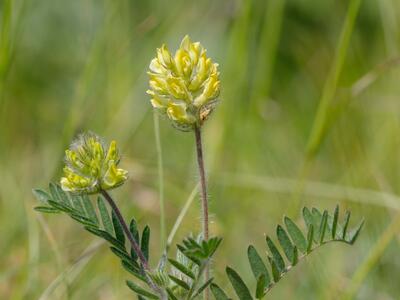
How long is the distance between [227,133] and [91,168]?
1477 mm

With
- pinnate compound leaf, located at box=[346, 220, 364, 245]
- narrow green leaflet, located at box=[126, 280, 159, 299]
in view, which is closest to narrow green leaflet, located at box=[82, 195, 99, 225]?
narrow green leaflet, located at box=[126, 280, 159, 299]

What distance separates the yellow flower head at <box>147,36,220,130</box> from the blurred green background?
655 mm

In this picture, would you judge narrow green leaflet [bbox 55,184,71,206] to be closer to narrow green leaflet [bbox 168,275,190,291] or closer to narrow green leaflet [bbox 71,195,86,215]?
narrow green leaflet [bbox 71,195,86,215]

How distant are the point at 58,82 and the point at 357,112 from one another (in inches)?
55.2

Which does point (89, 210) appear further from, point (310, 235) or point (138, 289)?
point (310, 235)

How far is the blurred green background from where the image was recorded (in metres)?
2.20

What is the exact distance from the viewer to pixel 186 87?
1.31m

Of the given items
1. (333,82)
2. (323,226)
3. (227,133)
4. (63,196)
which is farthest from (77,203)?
(227,133)

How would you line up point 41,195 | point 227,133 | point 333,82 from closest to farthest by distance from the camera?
point 41,195
point 333,82
point 227,133

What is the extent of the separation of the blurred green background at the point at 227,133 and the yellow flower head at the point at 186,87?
655 millimetres

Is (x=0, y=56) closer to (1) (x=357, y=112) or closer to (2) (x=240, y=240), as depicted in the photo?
(2) (x=240, y=240)

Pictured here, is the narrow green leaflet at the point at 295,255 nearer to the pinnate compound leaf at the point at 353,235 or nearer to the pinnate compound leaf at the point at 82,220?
the pinnate compound leaf at the point at 353,235

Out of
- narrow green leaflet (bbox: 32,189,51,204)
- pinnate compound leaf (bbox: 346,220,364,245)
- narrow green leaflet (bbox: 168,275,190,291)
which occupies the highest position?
narrow green leaflet (bbox: 32,189,51,204)

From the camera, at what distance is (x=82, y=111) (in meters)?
2.88
